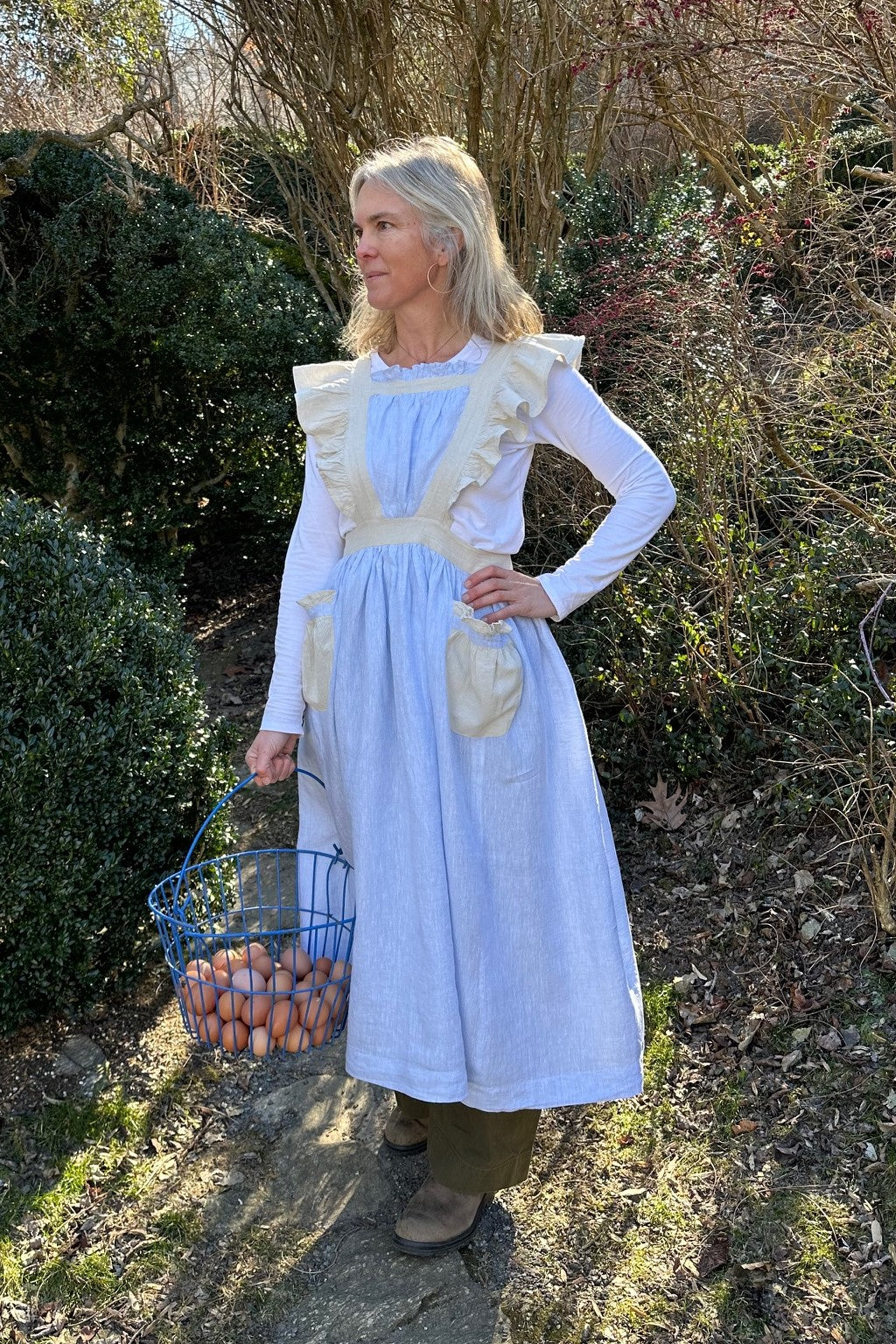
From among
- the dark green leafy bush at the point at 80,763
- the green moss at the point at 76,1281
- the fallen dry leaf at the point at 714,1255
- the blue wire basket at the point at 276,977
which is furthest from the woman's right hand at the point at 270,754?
the fallen dry leaf at the point at 714,1255

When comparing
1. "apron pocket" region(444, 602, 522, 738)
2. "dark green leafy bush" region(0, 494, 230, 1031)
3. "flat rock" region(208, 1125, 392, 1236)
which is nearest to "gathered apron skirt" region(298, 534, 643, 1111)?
"apron pocket" region(444, 602, 522, 738)

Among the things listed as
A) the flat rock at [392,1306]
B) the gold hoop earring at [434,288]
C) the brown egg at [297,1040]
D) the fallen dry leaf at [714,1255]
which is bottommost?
the fallen dry leaf at [714,1255]

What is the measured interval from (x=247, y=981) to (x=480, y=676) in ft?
2.41

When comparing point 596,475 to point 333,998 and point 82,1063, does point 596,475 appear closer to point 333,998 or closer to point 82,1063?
point 333,998

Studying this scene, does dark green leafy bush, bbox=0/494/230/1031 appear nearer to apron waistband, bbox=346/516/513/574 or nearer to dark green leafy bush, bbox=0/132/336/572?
apron waistband, bbox=346/516/513/574

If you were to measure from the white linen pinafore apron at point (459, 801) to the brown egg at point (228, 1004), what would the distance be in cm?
21

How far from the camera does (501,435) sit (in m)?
2.17

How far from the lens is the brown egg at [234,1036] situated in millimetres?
2174

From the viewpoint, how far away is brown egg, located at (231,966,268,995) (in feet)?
7.19

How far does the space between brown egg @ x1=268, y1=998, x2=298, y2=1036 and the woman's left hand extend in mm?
814

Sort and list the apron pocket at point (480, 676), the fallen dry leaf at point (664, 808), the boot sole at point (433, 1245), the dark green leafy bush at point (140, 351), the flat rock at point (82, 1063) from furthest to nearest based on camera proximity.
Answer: the dark green leafy bush at point (140, 351) → the fallen dry leaf at point (664, 808) → the flat rock at point (82, 1063) → the boot sole at point (433, 1245) → the apron pocket at point (480, 676)

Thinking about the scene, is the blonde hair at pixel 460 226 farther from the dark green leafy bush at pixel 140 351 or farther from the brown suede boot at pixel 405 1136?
the dark green leafy bush at pixel 140 351

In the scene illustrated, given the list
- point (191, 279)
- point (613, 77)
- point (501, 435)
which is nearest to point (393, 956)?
point (501, 435)

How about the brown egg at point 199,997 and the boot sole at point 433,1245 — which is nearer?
the brown egg at point 199,997
